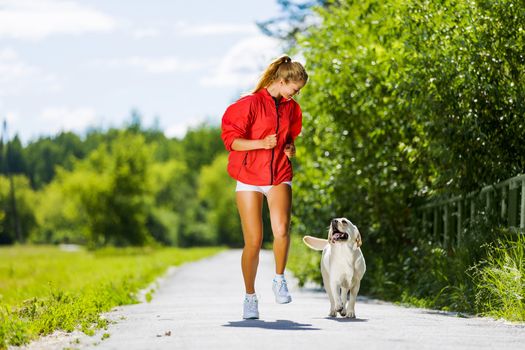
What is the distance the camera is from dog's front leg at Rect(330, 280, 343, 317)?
8859mm

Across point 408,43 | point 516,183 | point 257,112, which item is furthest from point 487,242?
point 257,112

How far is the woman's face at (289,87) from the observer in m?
8.32

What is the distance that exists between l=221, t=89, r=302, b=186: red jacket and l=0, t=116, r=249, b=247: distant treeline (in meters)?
57.0

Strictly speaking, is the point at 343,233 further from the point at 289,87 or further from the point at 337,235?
the point at 289,87

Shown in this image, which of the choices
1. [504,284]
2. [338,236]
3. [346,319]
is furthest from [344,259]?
[504,284]

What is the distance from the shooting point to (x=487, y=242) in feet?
38.5

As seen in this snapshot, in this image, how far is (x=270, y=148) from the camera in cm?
828

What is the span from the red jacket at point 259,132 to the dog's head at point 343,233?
63 centimetres

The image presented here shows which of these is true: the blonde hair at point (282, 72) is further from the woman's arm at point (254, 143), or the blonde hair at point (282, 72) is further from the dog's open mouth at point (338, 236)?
the dog's open mouth at point (338, 236)

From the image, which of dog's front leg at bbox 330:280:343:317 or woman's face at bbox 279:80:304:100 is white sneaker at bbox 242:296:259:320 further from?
woman's face at bbox 279:80:304:100

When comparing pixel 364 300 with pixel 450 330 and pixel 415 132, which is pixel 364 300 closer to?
pixel 415 132

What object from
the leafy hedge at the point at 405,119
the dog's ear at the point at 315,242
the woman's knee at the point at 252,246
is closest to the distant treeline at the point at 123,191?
the leafy hedge at the point at 405,119

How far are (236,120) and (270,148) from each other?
373 millimetres

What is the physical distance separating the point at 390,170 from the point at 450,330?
839cm
